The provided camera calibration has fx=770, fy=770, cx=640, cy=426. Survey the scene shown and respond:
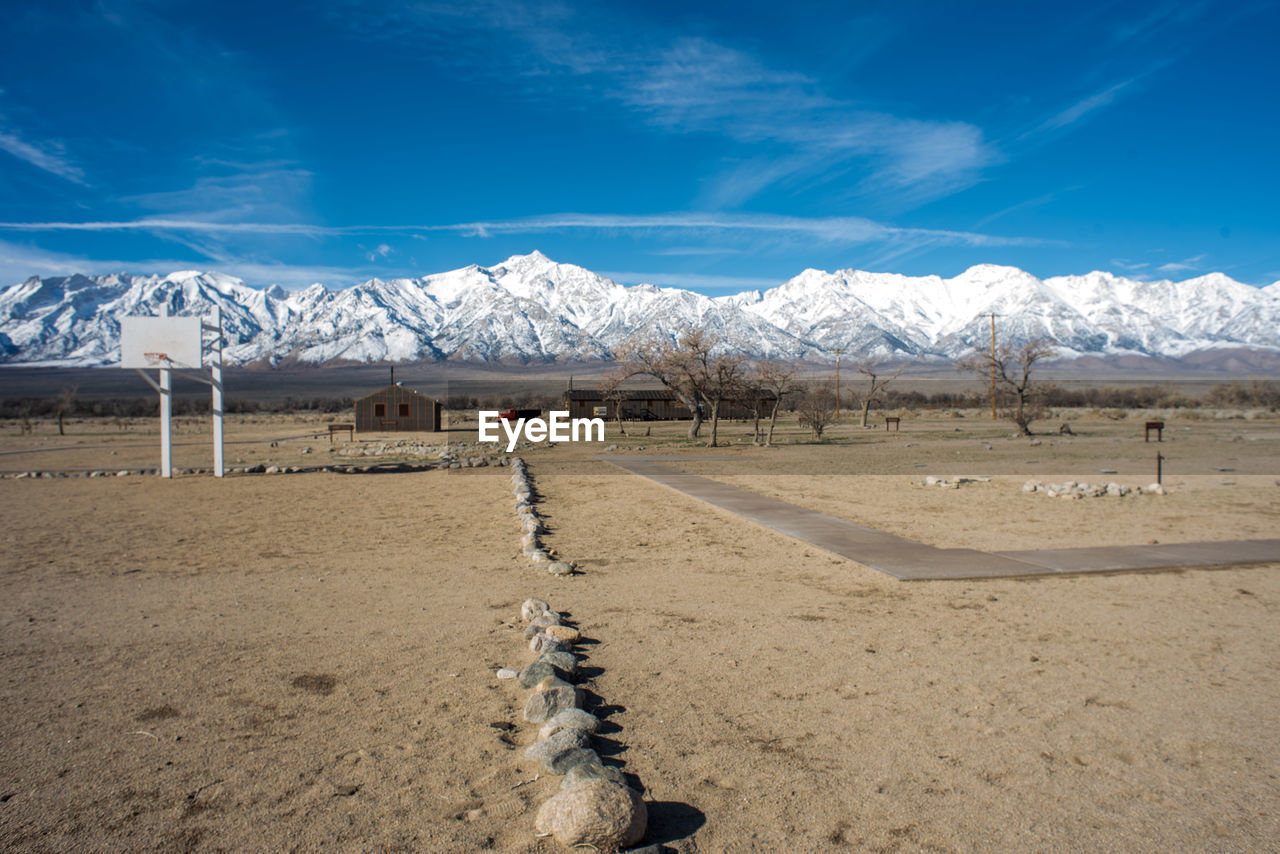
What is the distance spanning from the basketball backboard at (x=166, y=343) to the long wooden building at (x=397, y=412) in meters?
26.8

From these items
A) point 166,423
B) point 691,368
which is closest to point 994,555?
point 166,423

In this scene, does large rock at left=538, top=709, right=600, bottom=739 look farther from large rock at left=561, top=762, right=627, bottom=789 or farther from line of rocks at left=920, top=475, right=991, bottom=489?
line of rocks at left=920, top=475, right=991, bottom=489

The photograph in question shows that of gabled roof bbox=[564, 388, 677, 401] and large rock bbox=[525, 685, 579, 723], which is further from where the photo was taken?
gabled roof bbox=[564, 388, 677, 401]

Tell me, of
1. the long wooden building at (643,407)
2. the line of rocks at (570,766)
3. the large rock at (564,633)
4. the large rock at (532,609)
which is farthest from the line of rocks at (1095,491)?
the long wooden building at (643,407)

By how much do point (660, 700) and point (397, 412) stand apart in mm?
44814

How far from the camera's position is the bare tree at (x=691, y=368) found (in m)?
34.2

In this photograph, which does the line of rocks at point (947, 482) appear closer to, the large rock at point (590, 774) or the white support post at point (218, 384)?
the large rock at point (590, 774)

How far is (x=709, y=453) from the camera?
25781 millimetres

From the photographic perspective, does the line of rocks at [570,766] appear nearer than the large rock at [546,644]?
Yes

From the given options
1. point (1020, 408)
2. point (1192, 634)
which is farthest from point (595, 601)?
point (1020, 408)

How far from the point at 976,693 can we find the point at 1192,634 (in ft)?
7.76

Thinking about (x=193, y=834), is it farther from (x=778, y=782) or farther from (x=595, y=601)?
(x=595, y=601)

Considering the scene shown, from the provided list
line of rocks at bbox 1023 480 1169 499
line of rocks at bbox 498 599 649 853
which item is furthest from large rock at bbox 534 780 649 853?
line of rocks at bbox 1023 480 1169 499

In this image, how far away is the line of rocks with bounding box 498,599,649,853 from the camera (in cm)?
298
